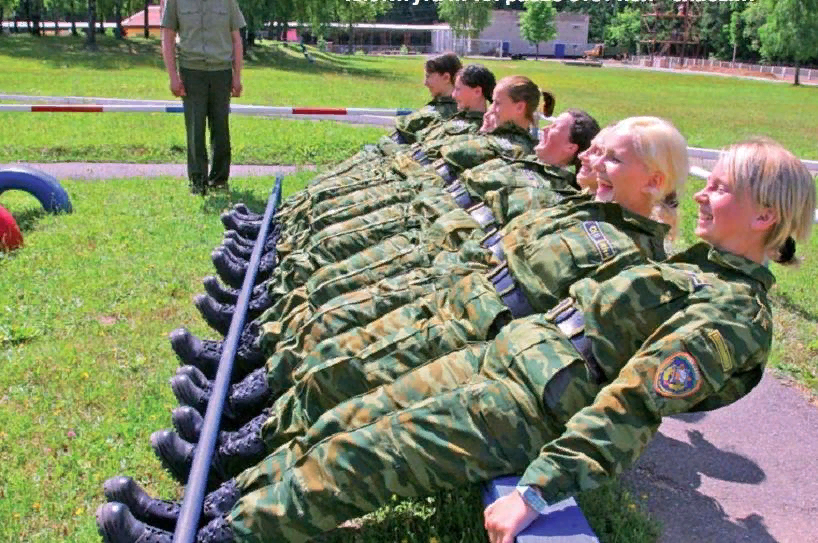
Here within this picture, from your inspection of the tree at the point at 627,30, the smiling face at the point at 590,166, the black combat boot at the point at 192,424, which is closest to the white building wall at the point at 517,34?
the tree at the point at 627,30

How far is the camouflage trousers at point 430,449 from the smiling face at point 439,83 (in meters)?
4.62

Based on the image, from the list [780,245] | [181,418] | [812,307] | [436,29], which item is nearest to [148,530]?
[181,418]

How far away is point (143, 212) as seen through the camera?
763 cm

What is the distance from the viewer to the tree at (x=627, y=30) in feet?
351

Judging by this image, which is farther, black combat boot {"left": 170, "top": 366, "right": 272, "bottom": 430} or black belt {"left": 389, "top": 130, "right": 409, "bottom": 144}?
black belt {"left": 389, "top": 130, "right": 409, "bottom": 144}

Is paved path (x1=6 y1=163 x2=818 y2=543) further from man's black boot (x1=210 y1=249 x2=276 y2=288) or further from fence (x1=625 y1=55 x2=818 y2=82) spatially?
fence (x1=625 y1=55 x2=818 y2=82)

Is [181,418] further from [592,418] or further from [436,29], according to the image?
[436,29]

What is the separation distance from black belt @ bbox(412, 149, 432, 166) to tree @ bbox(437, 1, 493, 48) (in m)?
83.4

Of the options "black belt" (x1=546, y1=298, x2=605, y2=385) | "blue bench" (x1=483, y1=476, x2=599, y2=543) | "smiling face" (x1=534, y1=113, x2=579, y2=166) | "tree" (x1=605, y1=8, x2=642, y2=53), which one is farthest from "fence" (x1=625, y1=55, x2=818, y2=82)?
"blue bench" (x1=483, y1=476, x2=599, y2=543)

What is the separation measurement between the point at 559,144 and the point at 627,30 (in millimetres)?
110835

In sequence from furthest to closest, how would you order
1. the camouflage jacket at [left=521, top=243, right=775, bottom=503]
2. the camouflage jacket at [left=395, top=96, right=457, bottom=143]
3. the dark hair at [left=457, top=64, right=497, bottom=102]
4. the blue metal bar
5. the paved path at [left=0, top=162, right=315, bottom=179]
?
1. the paved path at [left=0, top=162, right=315, bottom=179]
2. the camouflage jacket at [left=395, top=96, right=457, bottom=143]
3. the dark hair at [left=457, top=64, right=497, bottom=102]
4. the blue metal bar
5. the camouflage jacket at [left=521, top=243, right=775, bottom=503]

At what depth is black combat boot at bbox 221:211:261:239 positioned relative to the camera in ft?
19.9

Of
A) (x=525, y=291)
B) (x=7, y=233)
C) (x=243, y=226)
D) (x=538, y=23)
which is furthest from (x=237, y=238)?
(x=538, y=23)

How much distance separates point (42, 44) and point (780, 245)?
45.7 meters
